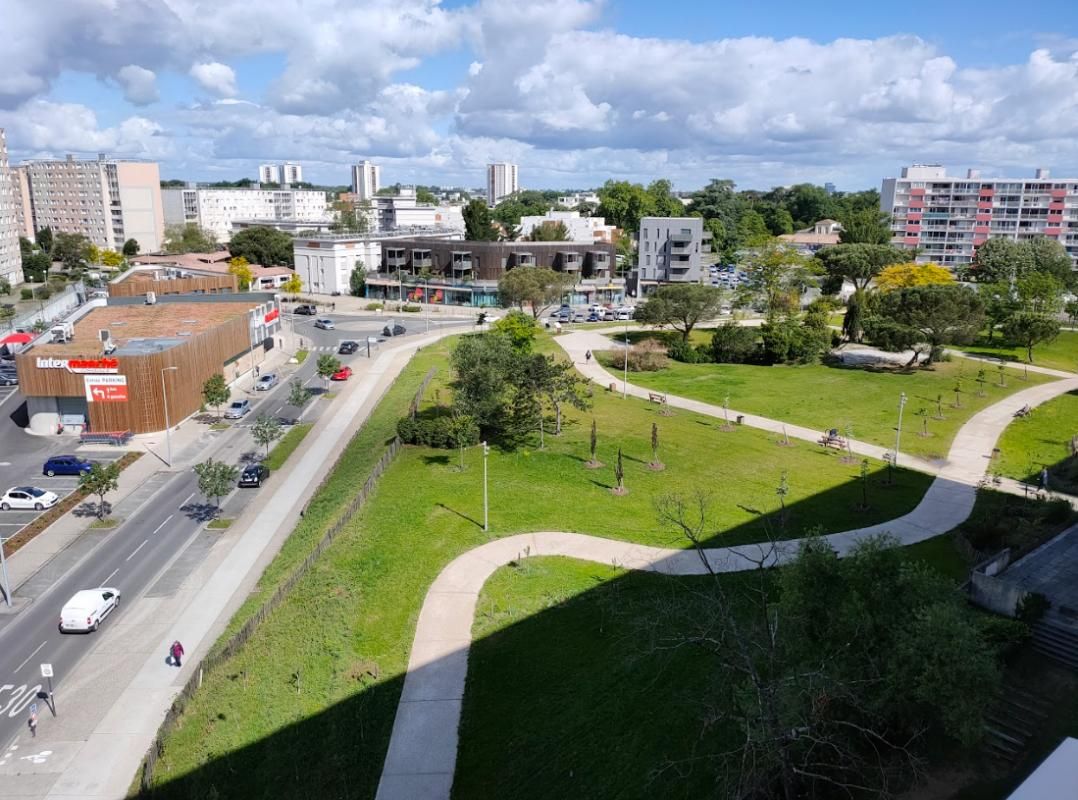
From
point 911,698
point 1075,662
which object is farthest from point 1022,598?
point 911,698

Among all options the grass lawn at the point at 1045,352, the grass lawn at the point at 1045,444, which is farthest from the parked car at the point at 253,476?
the grass lawn at the point at 1045,352

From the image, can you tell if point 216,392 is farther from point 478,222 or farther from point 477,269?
point 478,222

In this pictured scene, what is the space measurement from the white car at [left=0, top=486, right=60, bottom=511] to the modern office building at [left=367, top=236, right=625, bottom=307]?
70185 mm

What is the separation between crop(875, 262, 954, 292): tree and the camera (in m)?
86.8

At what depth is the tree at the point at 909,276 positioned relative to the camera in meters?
86.8

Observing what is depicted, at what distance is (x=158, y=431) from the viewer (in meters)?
51.7

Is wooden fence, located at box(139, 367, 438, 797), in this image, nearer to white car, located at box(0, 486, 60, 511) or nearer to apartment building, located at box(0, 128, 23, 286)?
white car, located at box(0, 486, 60, 511)

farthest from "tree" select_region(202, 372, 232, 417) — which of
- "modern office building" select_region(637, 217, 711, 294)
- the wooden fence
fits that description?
"modern office building" select_region(637, 217, 711, 294)

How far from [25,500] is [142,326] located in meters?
26.3

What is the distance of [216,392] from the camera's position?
5488 centimetres

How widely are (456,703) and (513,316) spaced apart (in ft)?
158

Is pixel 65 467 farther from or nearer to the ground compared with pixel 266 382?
nearer to the ground

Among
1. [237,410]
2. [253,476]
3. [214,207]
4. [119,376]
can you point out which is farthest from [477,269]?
[214,207]

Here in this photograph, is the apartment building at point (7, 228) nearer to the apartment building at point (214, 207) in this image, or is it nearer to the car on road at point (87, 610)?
the apartment building at point (214, 207)
